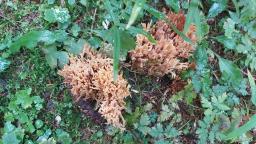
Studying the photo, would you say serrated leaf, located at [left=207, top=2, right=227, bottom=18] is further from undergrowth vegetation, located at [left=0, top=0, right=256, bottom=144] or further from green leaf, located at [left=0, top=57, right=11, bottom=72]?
green leaf, located at [left=0, top=57, right=11, bottom=72]

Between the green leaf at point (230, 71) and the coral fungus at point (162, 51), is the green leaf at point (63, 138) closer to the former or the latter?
the coral fungus at point (162, 51)

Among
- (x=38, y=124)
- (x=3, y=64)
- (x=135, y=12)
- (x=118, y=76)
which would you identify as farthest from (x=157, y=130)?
(x=135, y=12)

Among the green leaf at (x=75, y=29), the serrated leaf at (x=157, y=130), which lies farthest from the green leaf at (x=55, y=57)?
the serrated leaf at (x=157, y=130)

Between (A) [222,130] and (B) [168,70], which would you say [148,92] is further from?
(A) [222,130]

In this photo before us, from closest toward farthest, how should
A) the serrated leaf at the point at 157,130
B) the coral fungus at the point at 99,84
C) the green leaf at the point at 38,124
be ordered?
the coral fungus at the point at 99,84 → the green leaf at the point at 38,124 → the serrated leaf at the point at 157,130

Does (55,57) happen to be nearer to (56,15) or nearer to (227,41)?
(56,15)

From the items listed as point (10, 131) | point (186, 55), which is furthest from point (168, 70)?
point (10, 131)

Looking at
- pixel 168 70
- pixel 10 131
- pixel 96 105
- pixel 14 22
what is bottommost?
pixel 10 131
